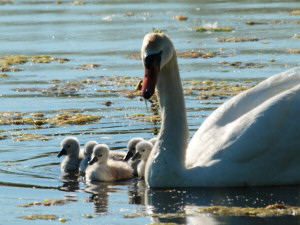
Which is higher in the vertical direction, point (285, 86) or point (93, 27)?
point (93, 27)

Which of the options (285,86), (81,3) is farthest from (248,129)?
(81,3)

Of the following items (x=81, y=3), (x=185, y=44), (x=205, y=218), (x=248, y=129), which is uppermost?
(x=81, y=3)

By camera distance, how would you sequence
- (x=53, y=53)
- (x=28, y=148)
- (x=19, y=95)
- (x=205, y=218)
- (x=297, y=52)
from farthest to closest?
(x=53, y=53) < (x=297, y=52) < (x=19, y=95) < (x=28, y=148) < (x=205, y=218)

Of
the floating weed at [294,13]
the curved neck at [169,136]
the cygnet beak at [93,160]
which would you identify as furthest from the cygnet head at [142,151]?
the floating weed at [294,13]

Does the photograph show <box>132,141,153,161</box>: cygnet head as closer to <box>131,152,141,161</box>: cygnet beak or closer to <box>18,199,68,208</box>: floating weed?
<box>131,152,141,161</box>: cygnet beak

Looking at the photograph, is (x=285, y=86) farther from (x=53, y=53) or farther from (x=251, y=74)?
(x=53, y=53)

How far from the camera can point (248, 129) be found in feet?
32.7

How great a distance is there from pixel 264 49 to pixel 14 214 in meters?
14.2

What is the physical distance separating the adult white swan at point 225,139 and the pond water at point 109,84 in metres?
0.19

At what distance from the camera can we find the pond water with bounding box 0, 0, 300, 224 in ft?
31.1

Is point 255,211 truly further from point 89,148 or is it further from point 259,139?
point 89,148

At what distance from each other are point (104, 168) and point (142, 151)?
0.62m

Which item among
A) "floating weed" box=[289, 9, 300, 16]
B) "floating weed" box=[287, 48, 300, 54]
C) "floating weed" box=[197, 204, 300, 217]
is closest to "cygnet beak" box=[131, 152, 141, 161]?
"floating weed" box=[197, 204, 300, 217]

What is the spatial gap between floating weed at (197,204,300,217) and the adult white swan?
101 centimetres
